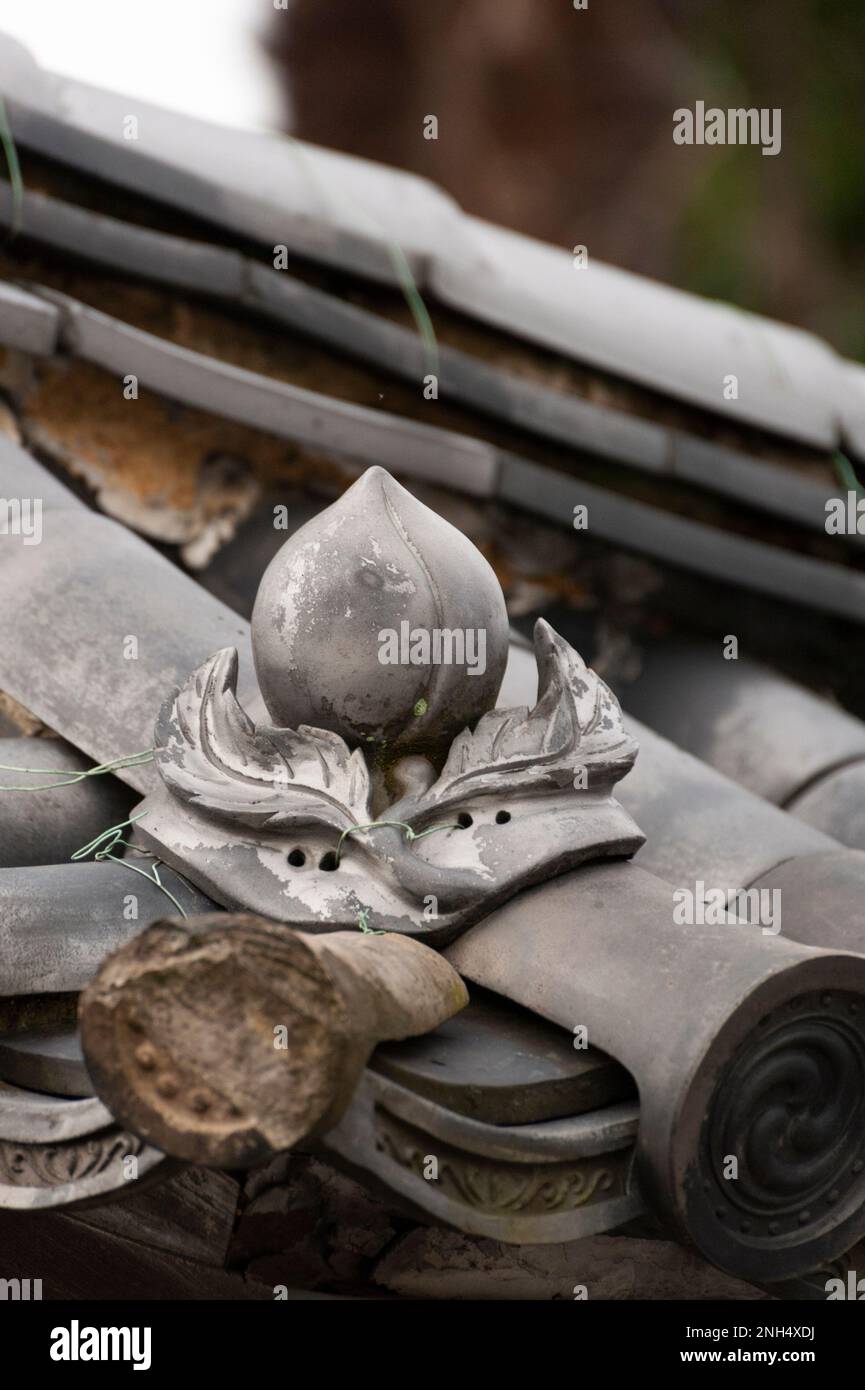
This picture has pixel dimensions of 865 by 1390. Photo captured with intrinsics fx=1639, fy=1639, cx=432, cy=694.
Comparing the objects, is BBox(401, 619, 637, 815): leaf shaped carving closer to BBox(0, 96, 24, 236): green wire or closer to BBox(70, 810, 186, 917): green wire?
BBox(70, 810, 186, 917): green wire

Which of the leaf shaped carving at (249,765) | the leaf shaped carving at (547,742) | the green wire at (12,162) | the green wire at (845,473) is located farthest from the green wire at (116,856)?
the green wire at (845,473)

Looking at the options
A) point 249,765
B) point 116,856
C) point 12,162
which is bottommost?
point 116,856

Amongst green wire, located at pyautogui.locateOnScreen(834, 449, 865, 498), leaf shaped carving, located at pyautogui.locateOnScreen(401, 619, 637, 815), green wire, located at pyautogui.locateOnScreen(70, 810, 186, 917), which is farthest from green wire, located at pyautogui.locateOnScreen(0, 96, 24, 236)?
green wire, located at pyautogui.locateOnScreen(834, 449, 865, 498)

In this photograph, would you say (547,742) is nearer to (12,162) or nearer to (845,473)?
(12,162)

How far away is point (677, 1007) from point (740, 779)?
1.57 metres

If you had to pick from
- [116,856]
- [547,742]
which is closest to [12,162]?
[116,856]

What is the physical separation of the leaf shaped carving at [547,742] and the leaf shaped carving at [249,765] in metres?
0.10

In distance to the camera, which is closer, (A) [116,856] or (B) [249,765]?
(B) [249,765]

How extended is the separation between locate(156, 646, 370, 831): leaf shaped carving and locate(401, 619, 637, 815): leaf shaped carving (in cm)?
10

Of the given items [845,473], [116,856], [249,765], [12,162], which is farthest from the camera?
[845,473]

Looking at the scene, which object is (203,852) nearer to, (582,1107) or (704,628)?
(582,1107)

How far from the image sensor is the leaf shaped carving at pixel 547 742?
1885 mm

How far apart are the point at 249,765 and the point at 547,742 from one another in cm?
35

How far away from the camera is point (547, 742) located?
1914mm
